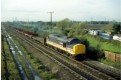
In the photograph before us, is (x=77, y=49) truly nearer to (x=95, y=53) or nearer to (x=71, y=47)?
(x=71, y=47)

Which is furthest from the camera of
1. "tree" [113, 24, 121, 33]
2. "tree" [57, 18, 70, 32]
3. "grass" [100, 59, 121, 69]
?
"tree" [57, 18, 70, 32]

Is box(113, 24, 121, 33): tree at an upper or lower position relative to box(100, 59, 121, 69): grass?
upper

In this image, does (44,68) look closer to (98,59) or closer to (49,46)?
Answer: (98,59)

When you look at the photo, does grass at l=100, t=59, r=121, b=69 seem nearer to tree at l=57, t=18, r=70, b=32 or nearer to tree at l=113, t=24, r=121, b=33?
tree at l=113, t=24, r=121, b=33

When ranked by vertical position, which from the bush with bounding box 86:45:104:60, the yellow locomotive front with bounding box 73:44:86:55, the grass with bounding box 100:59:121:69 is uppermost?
the yellow locomotive front with bounding box 73:44:86:55

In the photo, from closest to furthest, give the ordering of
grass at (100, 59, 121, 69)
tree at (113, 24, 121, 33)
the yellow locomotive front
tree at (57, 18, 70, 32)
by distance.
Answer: grass at (100, 59, 121, 69)
the yellow locomotive front
tree at (113, 24, 121, 33)
tree at (57, 18, 70, 32)

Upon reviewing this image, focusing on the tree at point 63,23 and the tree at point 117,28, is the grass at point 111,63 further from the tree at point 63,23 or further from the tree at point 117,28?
the tree at point 63,23

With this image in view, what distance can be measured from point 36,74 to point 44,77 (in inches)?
75.9

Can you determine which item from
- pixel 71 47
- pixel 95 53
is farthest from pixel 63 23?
pixel 71 47

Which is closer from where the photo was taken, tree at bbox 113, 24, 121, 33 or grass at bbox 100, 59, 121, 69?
grass at bbox 100, 59, 121, 69

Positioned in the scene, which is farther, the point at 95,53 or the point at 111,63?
the point at 95,53

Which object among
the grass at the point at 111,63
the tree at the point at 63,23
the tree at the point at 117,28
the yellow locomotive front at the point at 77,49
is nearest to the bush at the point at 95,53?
the grass at the point at 111,63

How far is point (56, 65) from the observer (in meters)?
24.6

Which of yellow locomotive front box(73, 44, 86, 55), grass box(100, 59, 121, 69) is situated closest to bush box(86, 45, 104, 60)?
grass box(100, 59, 121, 69)
